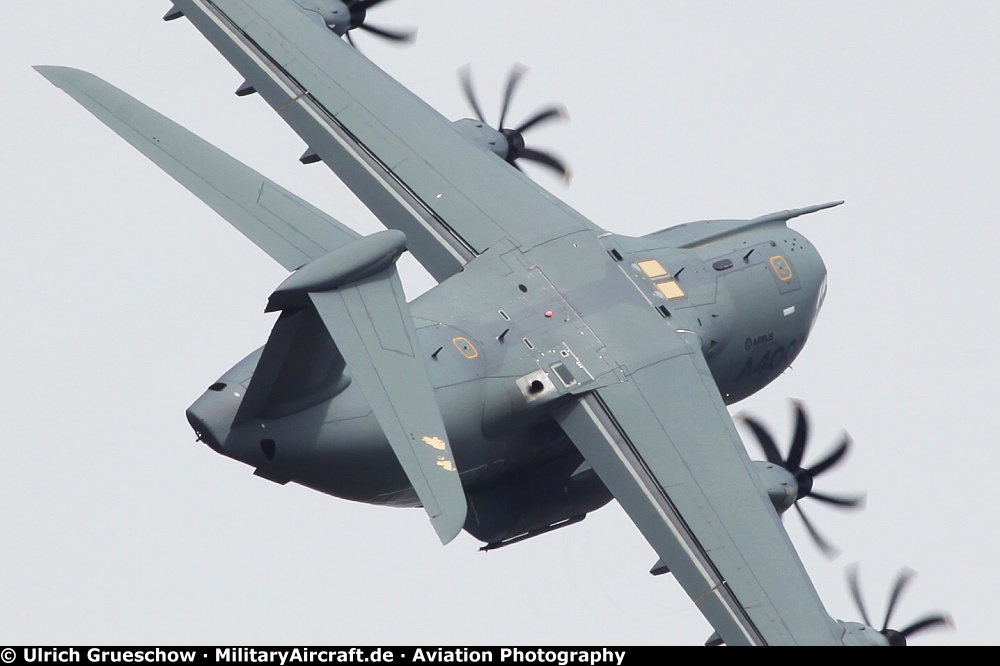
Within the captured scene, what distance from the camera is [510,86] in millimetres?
43344

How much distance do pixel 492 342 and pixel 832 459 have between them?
681 cm

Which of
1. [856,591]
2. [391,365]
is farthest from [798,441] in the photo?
[391,365]

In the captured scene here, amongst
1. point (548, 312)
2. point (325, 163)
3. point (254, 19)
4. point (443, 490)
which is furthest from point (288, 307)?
point (254, 19)

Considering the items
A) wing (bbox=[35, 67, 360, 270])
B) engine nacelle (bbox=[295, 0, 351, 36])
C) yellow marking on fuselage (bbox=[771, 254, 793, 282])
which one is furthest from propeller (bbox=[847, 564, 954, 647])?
engine nacelle (bbox=[295, 0, 351, 36])

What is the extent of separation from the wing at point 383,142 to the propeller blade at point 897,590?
8.81m

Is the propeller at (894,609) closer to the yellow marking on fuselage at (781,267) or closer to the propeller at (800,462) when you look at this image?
the propeller at (800,462)

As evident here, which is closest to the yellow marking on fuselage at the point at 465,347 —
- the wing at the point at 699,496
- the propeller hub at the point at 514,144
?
the wing at the point at 699,496

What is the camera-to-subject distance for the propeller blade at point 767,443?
1517 inches

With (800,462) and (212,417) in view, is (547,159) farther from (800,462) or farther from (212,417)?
(212,417)

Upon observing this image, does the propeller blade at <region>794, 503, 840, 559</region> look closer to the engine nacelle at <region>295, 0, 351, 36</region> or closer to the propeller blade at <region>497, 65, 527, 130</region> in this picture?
the propeller blade at <region>497, 65, 527, 130</region>

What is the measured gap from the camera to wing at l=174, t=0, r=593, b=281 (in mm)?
40031

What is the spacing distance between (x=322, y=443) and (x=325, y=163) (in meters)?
8.85

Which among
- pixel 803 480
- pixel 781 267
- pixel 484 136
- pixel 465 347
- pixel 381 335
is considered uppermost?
pixel 484 136
